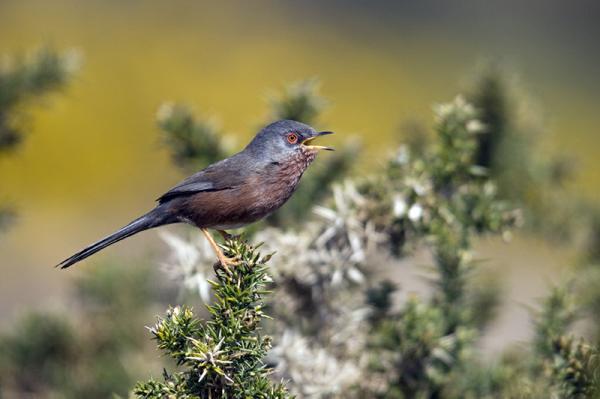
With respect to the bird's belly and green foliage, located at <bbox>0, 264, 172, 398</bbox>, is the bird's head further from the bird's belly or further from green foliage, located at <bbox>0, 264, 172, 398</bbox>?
green foliage, located at <bbox>0, 264, 172, 398</bbox>

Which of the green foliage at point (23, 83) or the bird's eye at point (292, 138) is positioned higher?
the green foliage at point (23, 83)

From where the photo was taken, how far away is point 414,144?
5168 millimetres

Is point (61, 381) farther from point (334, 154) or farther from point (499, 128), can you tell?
point (499, 128)

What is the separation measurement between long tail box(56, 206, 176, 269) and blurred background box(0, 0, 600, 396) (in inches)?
187

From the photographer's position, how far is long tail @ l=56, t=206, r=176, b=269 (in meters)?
3.46

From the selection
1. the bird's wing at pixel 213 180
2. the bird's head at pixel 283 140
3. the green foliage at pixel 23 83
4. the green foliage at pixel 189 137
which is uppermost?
the green foliage at pixel 23 83

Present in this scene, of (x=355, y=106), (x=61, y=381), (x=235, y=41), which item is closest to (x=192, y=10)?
(x=235, y=41)

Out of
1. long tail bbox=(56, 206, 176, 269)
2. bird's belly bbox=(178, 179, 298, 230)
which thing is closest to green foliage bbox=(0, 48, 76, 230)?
long tail bbox=(56, 206, 176, 269)

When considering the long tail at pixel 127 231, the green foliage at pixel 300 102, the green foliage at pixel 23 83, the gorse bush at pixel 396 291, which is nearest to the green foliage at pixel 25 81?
the green foliage at pixel 23 83

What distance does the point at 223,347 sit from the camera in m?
2.55

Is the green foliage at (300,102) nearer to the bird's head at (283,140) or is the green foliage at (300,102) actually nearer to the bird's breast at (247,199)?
the bird's head at (283,140)

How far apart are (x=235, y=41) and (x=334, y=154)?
9.40 m

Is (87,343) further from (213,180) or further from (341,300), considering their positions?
(341,300)

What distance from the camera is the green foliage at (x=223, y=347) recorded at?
245 centimetres
